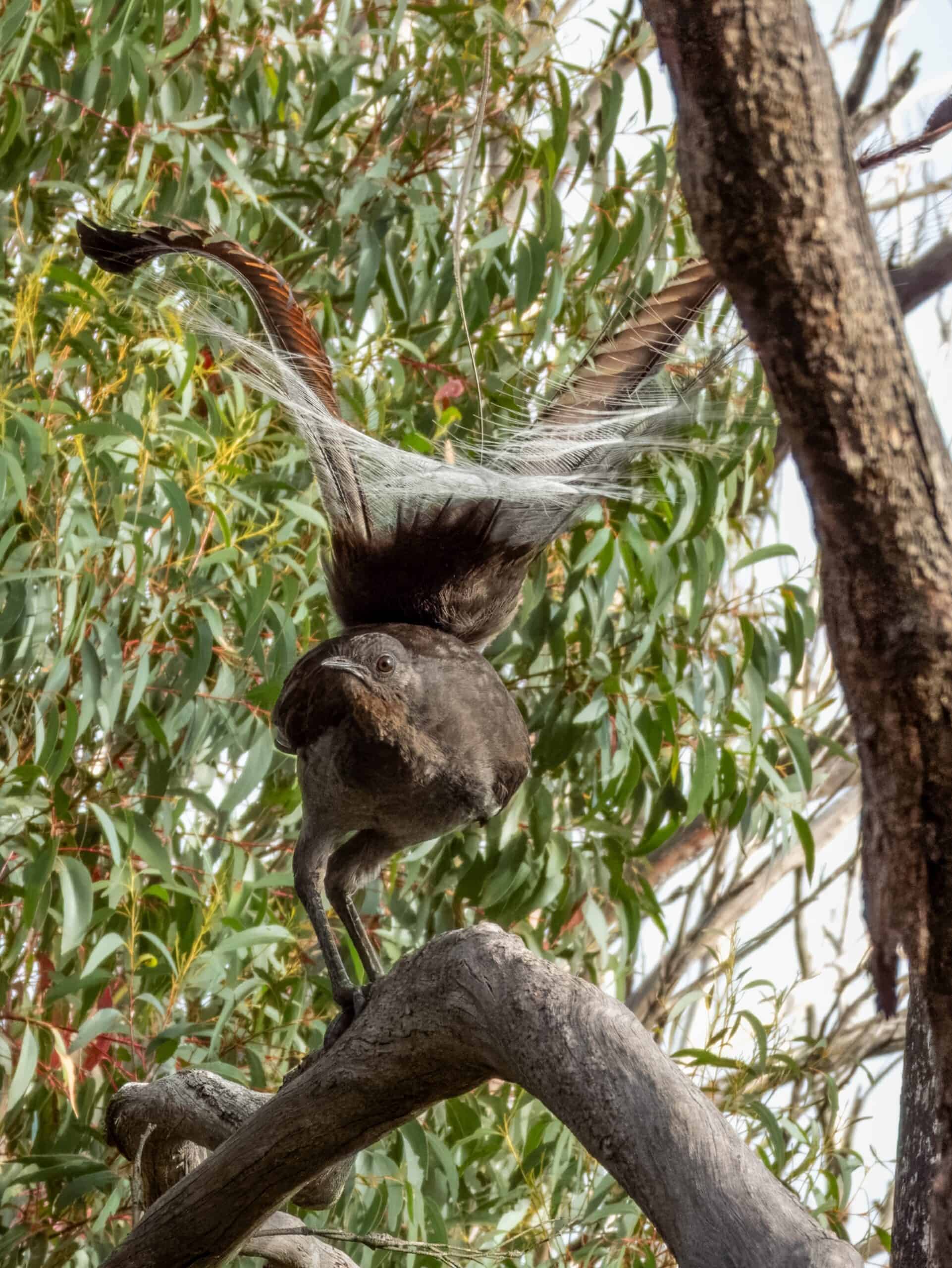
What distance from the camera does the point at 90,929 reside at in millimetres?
1874

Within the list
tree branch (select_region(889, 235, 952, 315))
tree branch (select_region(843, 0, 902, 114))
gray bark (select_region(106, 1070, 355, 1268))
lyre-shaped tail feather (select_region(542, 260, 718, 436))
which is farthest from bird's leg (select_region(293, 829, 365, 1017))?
tree branch (select_region(843, 0, 902, 114))

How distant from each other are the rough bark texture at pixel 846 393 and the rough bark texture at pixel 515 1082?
0.25 m

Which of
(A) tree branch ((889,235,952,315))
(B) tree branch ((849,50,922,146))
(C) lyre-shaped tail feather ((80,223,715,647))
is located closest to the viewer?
(C) lyre-shaped tail feather ((80,223,715,647))

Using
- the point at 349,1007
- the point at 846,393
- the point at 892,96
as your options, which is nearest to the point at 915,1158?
the point at 349,1007

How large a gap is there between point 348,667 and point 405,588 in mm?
180

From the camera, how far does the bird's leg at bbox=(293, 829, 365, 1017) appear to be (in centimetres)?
119

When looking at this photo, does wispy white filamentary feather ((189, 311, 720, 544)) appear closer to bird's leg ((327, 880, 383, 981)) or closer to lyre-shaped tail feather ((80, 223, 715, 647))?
lyre-shaped tail feather ((80, 223, 715, 647))

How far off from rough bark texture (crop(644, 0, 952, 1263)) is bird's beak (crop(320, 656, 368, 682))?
64 cm

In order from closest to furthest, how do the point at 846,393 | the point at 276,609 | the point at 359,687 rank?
the point at 846,393 < the point at 359,687 < the point at 276,609

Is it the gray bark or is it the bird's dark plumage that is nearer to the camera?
the bird's dark plumage

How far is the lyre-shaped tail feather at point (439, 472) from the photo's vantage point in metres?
1.20

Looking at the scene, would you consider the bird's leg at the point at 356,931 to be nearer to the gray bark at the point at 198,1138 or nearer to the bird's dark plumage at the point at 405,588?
the bird's dark plumage at the point at 405,588

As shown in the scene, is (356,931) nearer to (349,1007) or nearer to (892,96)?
(349,1007)

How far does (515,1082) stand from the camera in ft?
2.95
